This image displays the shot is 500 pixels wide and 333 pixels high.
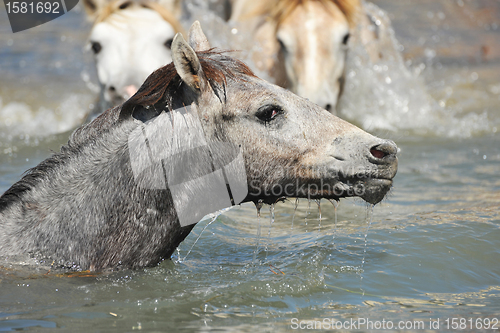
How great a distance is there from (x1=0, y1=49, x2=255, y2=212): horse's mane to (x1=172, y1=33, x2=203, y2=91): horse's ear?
8 cm

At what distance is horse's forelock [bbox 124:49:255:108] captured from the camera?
3.34m

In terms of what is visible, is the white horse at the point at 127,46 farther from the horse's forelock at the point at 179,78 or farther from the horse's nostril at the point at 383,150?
the horse's nostril at the point at 383,150

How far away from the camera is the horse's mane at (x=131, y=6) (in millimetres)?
6762

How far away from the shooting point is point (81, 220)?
3477mm

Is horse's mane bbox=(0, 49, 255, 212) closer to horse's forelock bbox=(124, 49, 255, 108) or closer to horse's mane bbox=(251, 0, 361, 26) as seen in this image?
horse's forelock bbox=(124, 49, 255, 108)

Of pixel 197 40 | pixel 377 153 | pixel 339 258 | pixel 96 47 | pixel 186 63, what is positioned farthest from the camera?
pixel 96 47

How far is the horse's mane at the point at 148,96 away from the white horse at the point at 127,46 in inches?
83.8

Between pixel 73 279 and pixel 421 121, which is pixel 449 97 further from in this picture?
pixel 73 279

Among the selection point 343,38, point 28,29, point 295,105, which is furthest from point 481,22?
point 295,105

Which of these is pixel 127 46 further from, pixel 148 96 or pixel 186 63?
pixel 186 63

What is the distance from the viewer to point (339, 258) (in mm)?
4320

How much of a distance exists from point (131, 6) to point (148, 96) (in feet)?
12.8

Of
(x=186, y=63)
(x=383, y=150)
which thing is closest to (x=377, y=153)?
(x=383, y=150)

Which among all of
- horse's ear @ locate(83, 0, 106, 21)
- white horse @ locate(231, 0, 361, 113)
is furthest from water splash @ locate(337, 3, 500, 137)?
horse's ear @ locate(83, 0, 106, 21)
